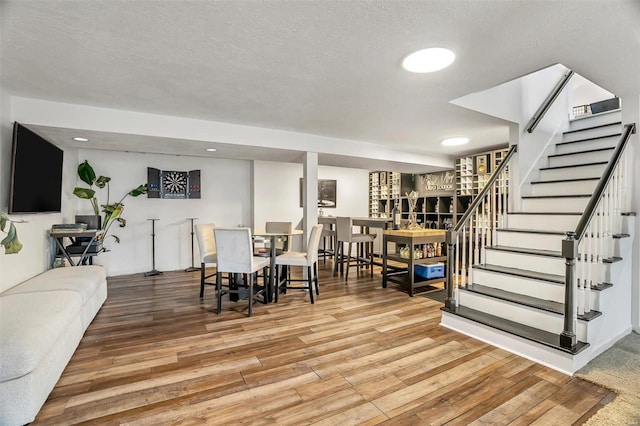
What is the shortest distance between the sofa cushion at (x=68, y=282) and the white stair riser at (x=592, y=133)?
5.94 m

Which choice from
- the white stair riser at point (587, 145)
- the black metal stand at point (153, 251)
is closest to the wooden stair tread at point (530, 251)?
the white stair riser at point (587, 145)

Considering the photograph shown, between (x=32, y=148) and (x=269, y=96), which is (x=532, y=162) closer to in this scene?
(x=269, y=96)

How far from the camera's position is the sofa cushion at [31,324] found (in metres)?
1.59

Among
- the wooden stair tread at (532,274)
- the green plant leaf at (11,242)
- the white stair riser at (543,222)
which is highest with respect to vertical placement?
the white stair riser at (543,222)

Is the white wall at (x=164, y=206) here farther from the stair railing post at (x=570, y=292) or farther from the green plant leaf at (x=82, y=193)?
the stair railing post at (x=570, y=292)

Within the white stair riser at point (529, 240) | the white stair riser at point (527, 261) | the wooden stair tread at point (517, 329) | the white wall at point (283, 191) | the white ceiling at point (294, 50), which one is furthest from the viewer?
the white wall at point (283, 191)

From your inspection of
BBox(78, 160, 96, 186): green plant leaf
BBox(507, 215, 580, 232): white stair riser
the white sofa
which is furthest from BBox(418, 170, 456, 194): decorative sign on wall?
BBox(78, 160, 96, 186): green plant leaf

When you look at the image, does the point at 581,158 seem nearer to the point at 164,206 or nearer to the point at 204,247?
the point at 204,247

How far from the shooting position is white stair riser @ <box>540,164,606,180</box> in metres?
3.59

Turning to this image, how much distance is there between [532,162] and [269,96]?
335cm

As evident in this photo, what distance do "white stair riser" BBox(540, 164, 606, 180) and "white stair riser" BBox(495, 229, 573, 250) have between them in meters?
1.13

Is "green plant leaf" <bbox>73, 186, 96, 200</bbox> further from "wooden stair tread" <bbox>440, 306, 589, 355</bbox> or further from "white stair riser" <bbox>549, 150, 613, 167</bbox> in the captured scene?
"white stair riser" <bbox>549, 150, 613, 167</bbox>

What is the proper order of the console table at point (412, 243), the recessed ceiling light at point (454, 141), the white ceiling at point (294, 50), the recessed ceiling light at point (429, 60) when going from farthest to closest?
the recessed ceiling light at point (454, 141) → the console table at point (412, 243) → the recessed ceiling light at point (429, 60) → the white ceiling at point (294, 50)

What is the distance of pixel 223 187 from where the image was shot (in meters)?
6.12
